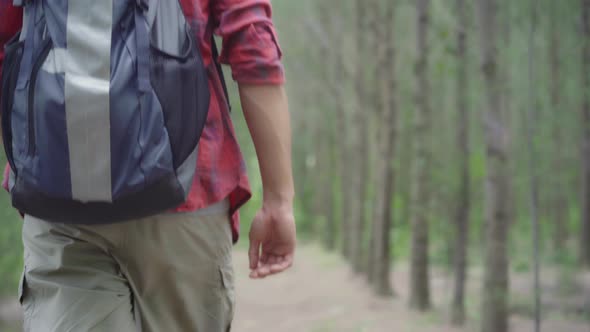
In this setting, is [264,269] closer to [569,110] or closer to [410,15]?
[569,110]

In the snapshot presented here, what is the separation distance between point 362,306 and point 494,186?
5.15m

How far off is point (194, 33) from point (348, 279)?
1420cm

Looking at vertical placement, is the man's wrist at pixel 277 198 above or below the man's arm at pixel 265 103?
below

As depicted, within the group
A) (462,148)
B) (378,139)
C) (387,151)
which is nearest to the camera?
(462,148)

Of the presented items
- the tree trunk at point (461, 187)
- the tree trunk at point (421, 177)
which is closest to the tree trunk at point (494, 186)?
the tree trunk at point (461, 187)

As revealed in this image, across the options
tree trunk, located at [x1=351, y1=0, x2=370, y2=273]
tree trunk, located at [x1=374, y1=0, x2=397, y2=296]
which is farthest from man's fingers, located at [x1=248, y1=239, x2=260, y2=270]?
tree trunk, located at [x1=351, y1=0, x2=370, y2=273]

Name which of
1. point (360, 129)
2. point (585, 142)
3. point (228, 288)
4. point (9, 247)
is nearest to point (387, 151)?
point (585, 142)

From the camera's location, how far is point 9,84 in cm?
163

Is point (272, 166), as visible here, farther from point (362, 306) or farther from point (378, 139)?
point (378, 139)

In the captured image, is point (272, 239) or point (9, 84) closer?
point (9, 84)

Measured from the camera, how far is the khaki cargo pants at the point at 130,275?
5.41ft

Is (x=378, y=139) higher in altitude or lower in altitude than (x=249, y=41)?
lower

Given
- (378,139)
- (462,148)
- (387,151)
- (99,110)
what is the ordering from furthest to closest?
(378,139) < (387,151) < (462,148) < (99,110)

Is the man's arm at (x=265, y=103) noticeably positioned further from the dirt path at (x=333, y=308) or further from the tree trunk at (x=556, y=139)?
the tree trunk at (x=556, y=139)
